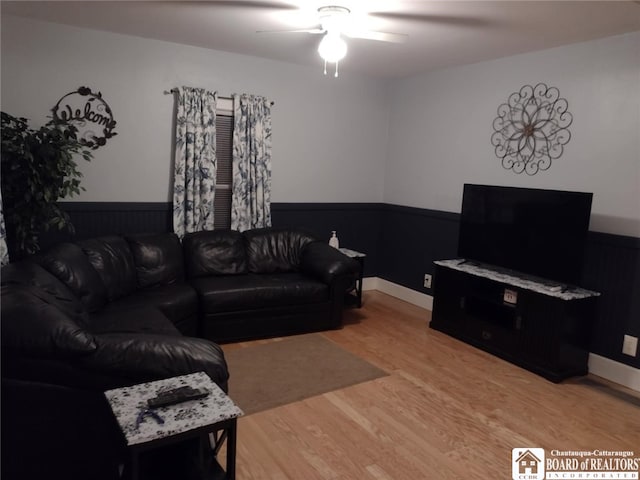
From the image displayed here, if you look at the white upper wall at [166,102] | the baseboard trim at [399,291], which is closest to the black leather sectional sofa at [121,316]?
the white upper wall at [166,102]

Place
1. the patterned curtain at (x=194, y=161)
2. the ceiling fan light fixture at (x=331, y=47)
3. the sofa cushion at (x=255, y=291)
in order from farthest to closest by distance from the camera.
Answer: the patterned curtain at (x=194, y=161) → the sofa cushion at (x=255, y=291) → the ceiling fan light fixture at (x=331, y=47)

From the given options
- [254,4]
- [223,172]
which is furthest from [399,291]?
[254,4]


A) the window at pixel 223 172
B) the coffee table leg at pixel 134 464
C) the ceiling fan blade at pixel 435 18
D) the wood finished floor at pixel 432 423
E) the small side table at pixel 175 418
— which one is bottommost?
the wood finished floor at pixel 432 423

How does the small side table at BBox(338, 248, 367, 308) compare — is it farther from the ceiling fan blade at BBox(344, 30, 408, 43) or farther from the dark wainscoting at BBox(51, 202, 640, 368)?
the ceiling fan blade at BBox(344, 30, 408, 43)

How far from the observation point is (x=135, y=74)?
14.4 ft

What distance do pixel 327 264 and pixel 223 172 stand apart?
60.8 inches

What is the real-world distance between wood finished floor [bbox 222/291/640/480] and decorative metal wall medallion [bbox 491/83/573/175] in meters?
1.80

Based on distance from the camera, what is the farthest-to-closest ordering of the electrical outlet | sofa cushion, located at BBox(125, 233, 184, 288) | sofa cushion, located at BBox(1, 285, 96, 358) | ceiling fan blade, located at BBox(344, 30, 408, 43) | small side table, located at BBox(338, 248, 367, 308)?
small side table, located at BBox(338, 248, 367, 308) → sofa cushion, located at BBox(125, 233, 184, 288) → the electrical outlet → ceiling fan blade, located at BBox(344, 30, 408, 43) → sofa cushion, located at BBox(1, 285, 96, 358)

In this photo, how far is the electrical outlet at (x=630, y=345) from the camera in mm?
3502

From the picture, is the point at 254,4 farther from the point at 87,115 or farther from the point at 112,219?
the point at 112,219

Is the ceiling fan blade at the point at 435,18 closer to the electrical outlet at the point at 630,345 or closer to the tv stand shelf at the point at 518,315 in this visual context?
the tv stand shelf at the point at 518,315

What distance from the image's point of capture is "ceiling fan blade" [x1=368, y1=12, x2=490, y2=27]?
3.31 metres

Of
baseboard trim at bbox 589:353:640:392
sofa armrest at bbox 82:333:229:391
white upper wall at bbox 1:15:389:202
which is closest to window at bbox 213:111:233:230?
white upper wall at bbox 1:15:389:202

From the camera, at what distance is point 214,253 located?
450cm
